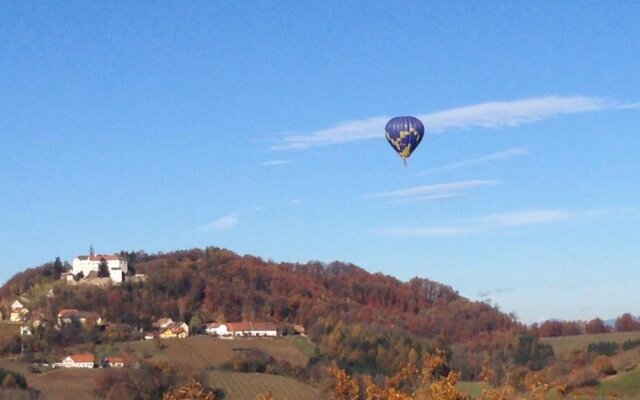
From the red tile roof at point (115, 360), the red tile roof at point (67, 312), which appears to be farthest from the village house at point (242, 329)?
the red tile roof at point (115, 360)

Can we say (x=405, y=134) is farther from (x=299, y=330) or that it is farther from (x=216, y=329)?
(x=299, y=330)

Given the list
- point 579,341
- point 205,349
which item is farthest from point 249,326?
point 579,341

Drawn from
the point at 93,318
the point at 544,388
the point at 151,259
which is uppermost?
the point at 151,259

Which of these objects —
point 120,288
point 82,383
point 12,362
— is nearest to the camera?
point 82,383

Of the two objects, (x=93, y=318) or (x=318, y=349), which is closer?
(x=318, y=349)

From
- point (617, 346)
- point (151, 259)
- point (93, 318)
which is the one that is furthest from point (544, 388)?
point (151, 259)

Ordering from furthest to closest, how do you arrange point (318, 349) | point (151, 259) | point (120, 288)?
point (151, 259) < point (120, 288) < point (318, 349)

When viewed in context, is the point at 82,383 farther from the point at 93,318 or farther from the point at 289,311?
the point at 289,311
